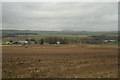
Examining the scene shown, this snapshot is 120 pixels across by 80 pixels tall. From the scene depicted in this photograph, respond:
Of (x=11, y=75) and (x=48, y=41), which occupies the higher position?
(x=48, y=41)

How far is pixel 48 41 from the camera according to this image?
25109mm

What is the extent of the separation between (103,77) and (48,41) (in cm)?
2027

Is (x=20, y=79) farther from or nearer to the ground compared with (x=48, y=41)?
nearer to the ground

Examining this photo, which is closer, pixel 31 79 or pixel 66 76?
pixel 31 79

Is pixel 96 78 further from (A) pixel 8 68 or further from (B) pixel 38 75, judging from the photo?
(A) pixel 8 68

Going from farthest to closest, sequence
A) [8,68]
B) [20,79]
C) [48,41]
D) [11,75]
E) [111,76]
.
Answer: [48,41] → [8,68] → [111,76] → [11,75] → [20,79]

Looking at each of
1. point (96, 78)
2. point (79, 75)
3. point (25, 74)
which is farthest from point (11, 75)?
point (96, 78)

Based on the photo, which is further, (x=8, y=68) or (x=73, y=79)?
(x=8, y=68)

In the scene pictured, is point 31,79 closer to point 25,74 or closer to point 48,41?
point 25,74

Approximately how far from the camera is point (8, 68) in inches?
247

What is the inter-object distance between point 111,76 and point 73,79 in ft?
7.88

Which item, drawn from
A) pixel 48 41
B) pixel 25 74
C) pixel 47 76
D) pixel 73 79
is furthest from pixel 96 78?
pixel 48 41

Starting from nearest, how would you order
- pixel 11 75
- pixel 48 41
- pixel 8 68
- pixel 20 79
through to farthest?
pixel 20 79 → pixel 11 75 → pixel 8 68 → pixel 48 41

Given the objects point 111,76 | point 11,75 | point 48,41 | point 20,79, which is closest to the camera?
point 20,79
